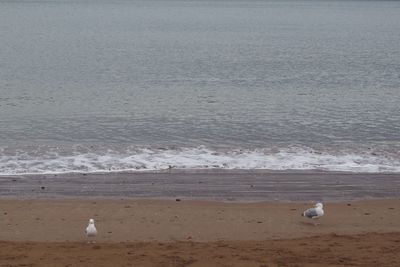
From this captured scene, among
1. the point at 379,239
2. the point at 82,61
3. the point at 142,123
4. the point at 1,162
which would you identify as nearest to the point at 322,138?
the point at 142,123

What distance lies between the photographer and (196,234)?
17.7 meters

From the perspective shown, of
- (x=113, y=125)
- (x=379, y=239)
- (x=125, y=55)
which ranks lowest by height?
(x=125, y=55)

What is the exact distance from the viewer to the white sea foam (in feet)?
83.7

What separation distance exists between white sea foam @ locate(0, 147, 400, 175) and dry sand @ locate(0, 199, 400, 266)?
4.42 metres

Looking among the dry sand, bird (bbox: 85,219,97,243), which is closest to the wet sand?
the dry sand

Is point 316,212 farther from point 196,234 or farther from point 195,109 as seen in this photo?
point 195,109

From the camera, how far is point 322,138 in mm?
32344

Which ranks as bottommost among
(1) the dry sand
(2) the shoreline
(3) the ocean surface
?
(3) the ocean surface

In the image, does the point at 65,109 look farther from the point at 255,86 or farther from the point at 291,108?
the point at 255,86

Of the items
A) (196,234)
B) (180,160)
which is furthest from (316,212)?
(180,160)

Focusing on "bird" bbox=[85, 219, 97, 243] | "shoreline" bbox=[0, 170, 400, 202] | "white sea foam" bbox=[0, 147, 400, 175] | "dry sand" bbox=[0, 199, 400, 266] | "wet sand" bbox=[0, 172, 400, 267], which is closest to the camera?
"dry sand" bbox=[0, 199, 400, 266]

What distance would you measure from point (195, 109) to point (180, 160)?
45.3 feet

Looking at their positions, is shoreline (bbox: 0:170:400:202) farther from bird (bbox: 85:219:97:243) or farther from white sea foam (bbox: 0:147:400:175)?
bird (bbox: 85:219:97:243)

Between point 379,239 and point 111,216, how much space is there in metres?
6.68
